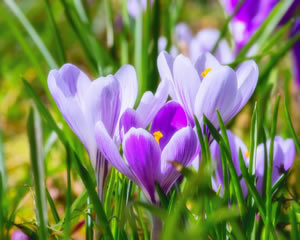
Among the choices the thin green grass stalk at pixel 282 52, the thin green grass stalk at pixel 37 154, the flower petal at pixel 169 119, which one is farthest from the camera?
the thin green grass stalk at pixel 282 52

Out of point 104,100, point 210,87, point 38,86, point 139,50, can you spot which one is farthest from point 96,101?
point 38,86

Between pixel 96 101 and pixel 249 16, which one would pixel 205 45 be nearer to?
pixel 249 16

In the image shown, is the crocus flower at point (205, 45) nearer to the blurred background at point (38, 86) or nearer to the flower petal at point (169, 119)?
the blurred background at point (38, 86)

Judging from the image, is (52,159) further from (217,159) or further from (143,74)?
(217,159)

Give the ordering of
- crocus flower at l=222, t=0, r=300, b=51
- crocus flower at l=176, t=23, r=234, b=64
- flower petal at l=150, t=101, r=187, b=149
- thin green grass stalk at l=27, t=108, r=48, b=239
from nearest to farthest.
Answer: thin green grass stalk at l=27, t=108, r=48, b=239 < flower petal at l=150, t=101, r=187, b=149 < crocus flower at l=222, t=0, r=300, b=51 < crocus flower at l=176, t=23, r=234, b=64

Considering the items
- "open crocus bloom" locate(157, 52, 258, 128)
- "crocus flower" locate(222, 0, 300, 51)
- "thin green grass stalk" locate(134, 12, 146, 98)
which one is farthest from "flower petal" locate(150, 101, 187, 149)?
"crocus flower" locate(222, 0, 300, 51)

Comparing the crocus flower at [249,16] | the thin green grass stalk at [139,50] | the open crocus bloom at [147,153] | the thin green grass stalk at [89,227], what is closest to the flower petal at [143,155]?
the open crocus bloom at [147,153]

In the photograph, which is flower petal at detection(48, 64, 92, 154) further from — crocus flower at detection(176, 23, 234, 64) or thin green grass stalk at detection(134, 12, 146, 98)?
crocus flower at detection(176, 23, 234, 64)
